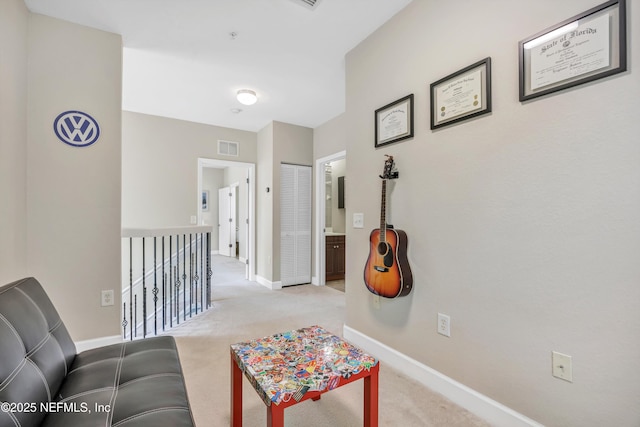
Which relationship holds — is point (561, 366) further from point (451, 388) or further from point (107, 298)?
point (107, 298)

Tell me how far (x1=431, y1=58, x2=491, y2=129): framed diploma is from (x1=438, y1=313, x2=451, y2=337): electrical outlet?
122 cm

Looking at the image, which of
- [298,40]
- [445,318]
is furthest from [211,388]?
[298,40]

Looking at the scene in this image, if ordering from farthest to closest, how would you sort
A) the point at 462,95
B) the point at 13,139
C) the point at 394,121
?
the point at 394,121, the point at 13,139, the point at 462,95

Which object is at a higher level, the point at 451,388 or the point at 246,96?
the point at 246,96

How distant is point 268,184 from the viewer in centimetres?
448

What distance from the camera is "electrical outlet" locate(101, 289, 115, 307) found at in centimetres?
231

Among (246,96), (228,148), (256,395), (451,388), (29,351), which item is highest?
(246,96)

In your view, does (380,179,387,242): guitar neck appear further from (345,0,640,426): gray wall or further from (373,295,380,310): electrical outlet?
(373,295,380,310): electrical outlet

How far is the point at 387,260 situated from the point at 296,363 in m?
0.99

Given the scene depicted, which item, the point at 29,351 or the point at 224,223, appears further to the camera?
the point at 224,223

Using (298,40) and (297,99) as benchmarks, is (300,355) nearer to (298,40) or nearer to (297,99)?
(298,40)

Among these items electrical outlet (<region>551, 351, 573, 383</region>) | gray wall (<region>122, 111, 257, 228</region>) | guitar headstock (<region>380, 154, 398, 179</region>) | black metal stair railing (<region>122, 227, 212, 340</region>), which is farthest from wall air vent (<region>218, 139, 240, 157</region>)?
electrical outlet (<region>551, 351, 573, 383</region>)

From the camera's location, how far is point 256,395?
5.84ft

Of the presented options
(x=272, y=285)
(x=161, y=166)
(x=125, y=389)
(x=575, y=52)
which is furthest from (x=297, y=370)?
(x=161, y=166)
